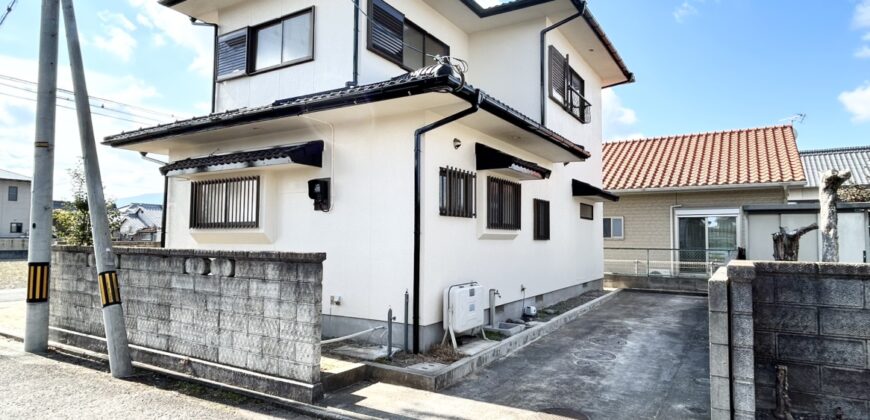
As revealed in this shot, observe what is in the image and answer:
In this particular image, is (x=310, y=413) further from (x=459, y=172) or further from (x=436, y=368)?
(x=459, y=172)

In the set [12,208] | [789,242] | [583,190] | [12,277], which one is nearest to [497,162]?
[789,242]

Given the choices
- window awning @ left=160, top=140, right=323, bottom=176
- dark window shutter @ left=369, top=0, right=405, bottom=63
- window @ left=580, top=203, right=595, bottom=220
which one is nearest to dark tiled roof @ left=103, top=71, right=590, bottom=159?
window awning @ left=160, top=140, right=323, bottom=176

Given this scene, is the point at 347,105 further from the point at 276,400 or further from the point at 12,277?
the point at 12,277

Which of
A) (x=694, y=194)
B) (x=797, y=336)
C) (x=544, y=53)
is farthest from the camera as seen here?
(x=694, y=194)

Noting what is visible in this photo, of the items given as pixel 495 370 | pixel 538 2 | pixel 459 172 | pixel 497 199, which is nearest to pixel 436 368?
pixel 495 370

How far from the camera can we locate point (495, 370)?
5.52 metres

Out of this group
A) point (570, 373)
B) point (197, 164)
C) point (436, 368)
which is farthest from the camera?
point (197, 164)

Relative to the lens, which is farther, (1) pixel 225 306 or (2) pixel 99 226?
(2) pixel 99 226

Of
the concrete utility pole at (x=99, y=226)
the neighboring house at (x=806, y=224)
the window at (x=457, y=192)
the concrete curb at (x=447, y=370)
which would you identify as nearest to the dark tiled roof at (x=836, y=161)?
the neighboring house at (x=806, y=224)

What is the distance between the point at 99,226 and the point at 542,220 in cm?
709

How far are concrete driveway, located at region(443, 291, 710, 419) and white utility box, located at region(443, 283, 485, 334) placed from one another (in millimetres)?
625

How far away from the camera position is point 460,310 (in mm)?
5980

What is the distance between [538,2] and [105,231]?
23.7ft

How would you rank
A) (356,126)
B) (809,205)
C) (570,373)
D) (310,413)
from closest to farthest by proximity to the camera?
(310,413), (570,373), (356,126), (809,205)
